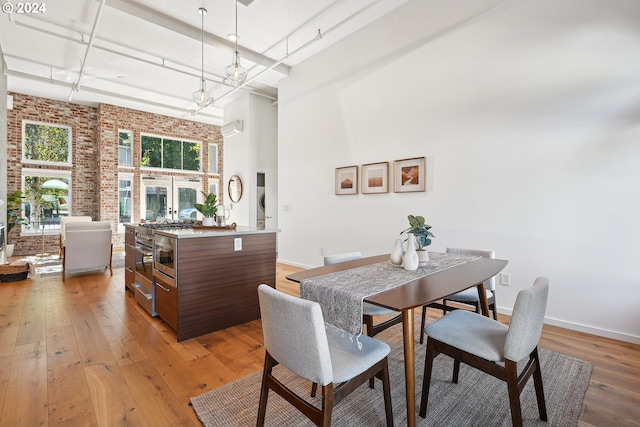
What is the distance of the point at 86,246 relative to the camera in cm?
479

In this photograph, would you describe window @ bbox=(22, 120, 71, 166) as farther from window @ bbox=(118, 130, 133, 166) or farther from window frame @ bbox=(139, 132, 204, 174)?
window frame @ bbox=(139, 132, 204, 174)

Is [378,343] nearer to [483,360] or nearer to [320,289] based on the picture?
[320,289]

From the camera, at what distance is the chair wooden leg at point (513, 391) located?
1.38 metres

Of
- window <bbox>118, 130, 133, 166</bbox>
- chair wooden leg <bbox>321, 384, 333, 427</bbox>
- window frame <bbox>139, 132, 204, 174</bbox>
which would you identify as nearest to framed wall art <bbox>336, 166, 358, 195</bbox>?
chair wooden leg <bbox>321, 384, 333, 427</bbox>

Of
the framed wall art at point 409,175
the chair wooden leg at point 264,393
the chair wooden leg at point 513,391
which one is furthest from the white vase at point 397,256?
the framed wall art at point 409,175

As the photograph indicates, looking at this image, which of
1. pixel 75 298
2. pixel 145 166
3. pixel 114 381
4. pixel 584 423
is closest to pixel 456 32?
pixel 584 423

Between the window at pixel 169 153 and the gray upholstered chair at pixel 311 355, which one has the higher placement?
the window at pixel 169 153

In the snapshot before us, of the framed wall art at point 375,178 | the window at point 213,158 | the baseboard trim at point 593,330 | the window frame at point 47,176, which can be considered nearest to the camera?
the baseboard trim at point 593,330

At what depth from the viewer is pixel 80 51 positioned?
496 cm

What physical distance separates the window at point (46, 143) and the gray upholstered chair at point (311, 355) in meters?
8.80

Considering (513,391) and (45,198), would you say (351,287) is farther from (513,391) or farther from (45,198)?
(45,198)

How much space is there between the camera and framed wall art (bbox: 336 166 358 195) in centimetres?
457

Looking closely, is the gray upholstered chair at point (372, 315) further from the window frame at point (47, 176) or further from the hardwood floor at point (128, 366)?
the window frame at point (47, 176)

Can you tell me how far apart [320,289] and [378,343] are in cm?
39
